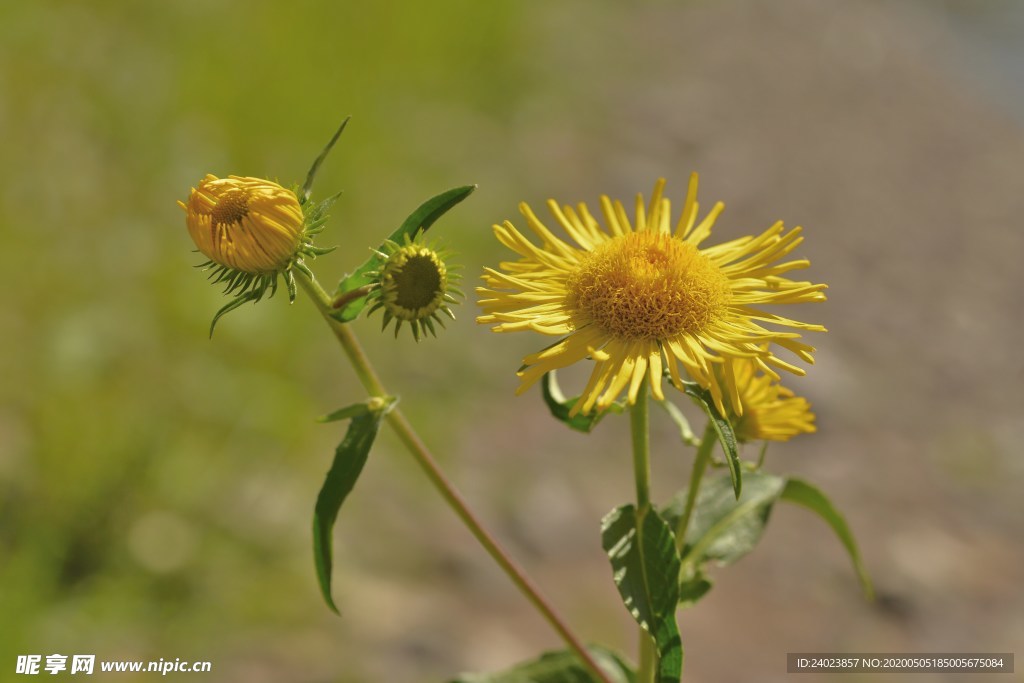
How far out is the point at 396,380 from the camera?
530 cm

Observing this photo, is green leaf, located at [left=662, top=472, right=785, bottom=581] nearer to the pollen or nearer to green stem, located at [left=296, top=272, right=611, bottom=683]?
green stem, located at [left=296, top=272, right=611, bottom=683]

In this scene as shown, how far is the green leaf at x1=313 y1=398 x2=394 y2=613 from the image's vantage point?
1744 mm

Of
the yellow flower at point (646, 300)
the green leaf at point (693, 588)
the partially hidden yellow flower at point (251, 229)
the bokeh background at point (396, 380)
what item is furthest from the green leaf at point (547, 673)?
the bokeh background at point (396, 380)

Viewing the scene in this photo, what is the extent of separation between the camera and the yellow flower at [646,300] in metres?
1.77

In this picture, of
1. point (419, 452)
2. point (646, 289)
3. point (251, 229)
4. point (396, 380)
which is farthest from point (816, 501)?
point (396, 380)

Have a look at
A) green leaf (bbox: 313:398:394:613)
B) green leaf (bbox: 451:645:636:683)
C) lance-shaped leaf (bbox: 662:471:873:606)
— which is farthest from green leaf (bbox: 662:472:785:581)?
green leaf (bbox: 313:398:394:613)

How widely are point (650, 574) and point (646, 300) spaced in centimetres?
51

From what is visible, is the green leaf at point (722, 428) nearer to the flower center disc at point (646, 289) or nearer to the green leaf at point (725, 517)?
the flower center disc at point (646, 289)

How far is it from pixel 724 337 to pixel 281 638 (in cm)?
264

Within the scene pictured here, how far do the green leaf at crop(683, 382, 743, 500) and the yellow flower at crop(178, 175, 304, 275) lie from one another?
0.74 m

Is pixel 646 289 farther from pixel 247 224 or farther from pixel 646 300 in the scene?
pixel 247 224

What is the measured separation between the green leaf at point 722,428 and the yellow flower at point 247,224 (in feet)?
2.42

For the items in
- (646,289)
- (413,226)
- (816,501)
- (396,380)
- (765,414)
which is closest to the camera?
(413,226)

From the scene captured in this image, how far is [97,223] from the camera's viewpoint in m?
5.22
